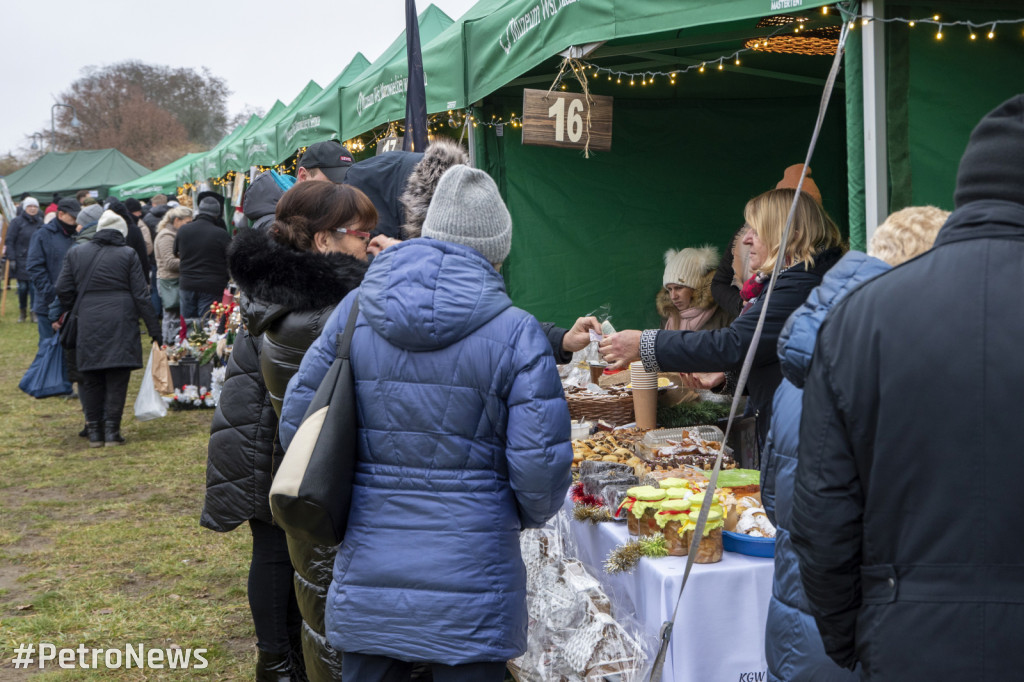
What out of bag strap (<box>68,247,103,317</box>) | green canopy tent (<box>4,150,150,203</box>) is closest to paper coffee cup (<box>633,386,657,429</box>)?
bag strap (<box>68,247,103,317</box>)

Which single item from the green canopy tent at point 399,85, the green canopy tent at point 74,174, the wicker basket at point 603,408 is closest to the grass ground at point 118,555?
the wicker basket at point 603,408

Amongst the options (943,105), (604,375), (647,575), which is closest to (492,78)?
(604,375)

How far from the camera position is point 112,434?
761cm

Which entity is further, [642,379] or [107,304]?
[107,304]

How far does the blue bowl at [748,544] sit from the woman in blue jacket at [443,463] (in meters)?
0.73

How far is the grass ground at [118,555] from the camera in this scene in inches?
155

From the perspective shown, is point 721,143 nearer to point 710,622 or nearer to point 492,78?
point 492,78

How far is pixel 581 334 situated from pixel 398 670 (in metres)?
1.41

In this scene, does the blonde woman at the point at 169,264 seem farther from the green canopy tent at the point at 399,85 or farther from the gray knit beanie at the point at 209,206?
the green canopy tent at the point at 399,85

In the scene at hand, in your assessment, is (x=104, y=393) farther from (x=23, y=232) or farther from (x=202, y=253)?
(x=23, y=232)

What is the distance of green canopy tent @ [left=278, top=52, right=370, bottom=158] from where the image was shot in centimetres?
756

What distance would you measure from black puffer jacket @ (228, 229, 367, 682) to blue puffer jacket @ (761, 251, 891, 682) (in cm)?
124

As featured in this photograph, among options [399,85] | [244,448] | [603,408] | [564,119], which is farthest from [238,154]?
[244,448]

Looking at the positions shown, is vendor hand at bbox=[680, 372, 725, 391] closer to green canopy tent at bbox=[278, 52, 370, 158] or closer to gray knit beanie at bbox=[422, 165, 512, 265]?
gray knit beanie at bbox=[422, 165, 512, 265]
